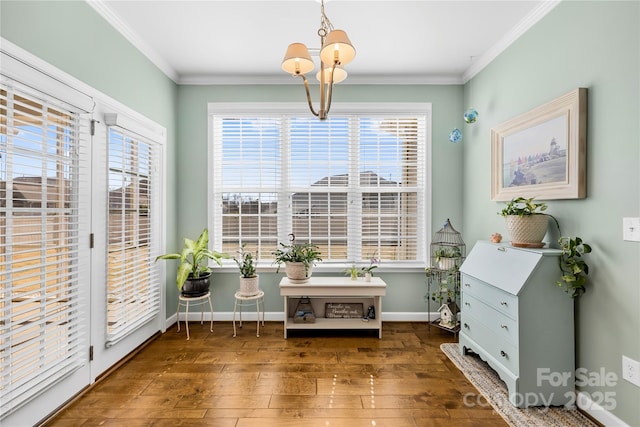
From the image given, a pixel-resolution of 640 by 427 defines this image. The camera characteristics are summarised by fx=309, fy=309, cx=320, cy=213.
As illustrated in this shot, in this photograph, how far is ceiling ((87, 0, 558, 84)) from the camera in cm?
230

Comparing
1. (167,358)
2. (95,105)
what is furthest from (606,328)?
(95,105)

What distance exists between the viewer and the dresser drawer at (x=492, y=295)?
2.00 m

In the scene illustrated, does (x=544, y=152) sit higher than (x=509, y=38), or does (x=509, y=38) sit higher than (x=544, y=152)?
(x=509, y=38)

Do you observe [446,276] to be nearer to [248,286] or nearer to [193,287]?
[248,286]

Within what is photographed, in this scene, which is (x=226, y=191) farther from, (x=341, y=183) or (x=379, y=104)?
(x=379, y=104)

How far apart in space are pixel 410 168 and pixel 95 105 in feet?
9.81

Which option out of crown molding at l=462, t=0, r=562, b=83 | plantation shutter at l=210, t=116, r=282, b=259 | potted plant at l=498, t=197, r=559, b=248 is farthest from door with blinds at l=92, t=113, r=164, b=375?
crown molding at l=462, t=0, r=562, b=83

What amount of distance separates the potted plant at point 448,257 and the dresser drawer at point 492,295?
0.45 meters

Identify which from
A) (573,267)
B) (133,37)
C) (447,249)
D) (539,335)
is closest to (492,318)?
(539,335)

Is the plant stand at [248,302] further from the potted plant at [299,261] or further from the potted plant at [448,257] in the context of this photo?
the potted plant at [448,257]

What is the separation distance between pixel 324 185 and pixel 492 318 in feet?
6.86

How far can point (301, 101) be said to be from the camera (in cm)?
350

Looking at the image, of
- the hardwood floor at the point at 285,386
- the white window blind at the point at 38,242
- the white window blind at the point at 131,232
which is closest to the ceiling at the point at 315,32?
the white window blind at the point at 131,232

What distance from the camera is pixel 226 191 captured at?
3.56 meters
